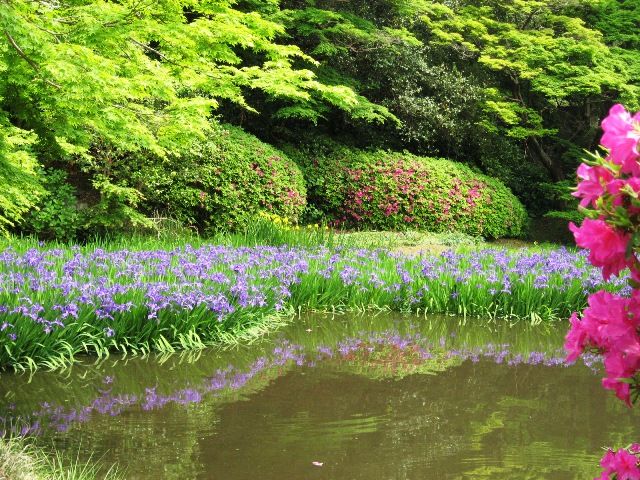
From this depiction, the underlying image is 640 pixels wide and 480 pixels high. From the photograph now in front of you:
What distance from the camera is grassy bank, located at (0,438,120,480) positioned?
2.32 meters

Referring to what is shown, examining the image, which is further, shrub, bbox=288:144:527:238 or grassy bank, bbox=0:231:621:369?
shrub, bbox=288:144:527:238

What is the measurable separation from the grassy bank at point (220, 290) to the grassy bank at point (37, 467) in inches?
50.3

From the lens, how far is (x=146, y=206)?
9.73 meters

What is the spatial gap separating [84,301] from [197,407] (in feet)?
4.07

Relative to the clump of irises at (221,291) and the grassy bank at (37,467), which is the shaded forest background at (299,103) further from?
the grassy bank at (37,467)

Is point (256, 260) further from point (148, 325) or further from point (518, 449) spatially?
point (518, 449)

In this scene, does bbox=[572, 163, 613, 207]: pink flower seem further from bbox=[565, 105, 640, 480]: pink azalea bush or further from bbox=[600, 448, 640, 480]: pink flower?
bbox=[600, 448, 640, 480]: pink flower

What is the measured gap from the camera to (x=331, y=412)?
344 cm

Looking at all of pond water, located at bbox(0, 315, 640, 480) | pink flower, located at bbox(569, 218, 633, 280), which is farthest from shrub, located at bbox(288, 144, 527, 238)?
pink flower, located at bbox(569, 218, 633, 280)

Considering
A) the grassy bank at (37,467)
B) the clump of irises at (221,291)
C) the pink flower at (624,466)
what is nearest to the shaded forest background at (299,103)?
the clump of irises at (221,291)

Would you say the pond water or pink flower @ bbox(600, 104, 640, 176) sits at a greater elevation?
pink flower @ bbox(600, 104, 640, 176)

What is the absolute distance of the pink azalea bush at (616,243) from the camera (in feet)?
3.98

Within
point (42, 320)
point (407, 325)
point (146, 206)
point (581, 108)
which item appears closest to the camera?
point (42, 320)

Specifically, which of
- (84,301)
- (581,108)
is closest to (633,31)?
(581,108)
